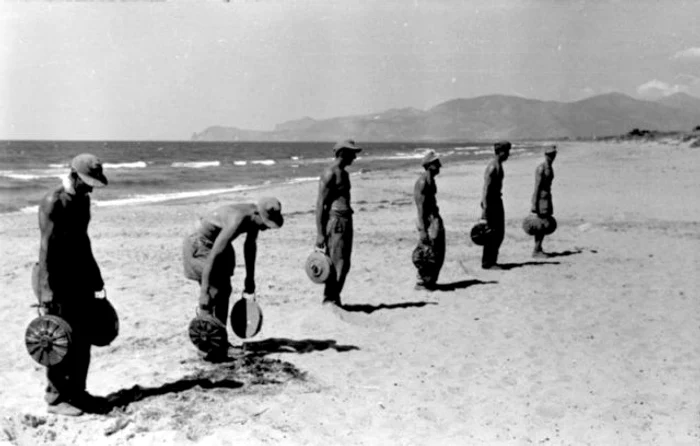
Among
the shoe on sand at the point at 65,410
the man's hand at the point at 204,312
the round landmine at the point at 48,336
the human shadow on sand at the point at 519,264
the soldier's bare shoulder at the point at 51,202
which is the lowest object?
the human shadow on sand at the point at 519,264

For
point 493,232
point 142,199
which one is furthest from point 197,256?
point 142,199

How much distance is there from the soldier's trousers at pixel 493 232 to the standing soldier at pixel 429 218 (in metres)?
1.79

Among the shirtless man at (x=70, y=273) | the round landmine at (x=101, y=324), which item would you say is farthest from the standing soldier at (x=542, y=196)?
the shirtless man at (x=70, y=273)

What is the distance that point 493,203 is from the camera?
1127 cm

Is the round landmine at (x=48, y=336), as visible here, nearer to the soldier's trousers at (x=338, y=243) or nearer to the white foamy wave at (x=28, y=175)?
the soldier's trousers at (x=338, y=243)

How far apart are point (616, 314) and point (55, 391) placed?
6501mm

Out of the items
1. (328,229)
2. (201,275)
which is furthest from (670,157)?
(201,275)

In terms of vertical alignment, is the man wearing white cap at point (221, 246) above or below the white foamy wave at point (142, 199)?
above

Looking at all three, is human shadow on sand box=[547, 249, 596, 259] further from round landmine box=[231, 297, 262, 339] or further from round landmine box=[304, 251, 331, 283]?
round landmine box=[231, 297, 262, 339]

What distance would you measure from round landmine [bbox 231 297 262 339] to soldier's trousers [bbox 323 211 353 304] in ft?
5.68

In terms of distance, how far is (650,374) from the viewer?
20.9 ft

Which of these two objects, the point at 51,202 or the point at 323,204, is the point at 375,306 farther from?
the point at 51,202

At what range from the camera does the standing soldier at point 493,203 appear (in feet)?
36.3

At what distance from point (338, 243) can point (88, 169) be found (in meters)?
3.85
